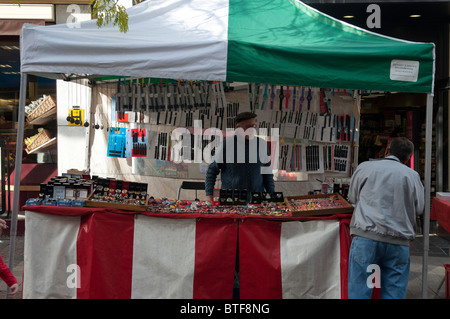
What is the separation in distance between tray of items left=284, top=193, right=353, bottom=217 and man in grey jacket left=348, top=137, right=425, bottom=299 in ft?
1.76

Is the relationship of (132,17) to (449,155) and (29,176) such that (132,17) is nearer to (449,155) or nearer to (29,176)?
(29,176)

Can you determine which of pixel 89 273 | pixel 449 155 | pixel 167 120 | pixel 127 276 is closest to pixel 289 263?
pixel 127 276

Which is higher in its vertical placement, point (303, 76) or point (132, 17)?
point (132, 17)

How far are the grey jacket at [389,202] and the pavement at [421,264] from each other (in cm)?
149

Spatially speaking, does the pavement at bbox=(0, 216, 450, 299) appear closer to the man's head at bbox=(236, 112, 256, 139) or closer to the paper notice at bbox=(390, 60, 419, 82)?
the paper notice at bbox=(390, 60, 419, 82)

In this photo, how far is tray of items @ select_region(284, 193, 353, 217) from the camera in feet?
15.2

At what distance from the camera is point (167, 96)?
23.3 ft

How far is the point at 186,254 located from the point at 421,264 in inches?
155

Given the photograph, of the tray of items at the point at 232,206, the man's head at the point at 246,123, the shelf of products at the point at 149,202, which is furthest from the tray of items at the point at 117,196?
the man's head at the point at 246,123

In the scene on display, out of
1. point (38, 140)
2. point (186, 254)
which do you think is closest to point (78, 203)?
point (186, 254)

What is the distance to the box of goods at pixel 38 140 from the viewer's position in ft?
27.6

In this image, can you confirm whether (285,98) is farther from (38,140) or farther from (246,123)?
(38,140)

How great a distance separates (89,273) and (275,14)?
3.33 meters
